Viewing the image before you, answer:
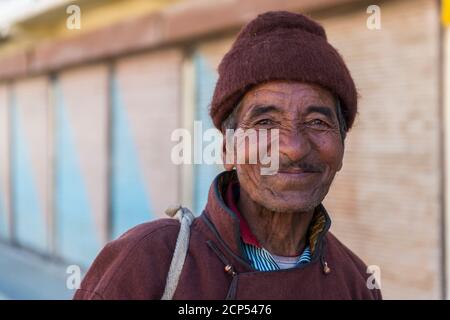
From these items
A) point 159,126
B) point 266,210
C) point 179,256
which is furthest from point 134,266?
point 159,126

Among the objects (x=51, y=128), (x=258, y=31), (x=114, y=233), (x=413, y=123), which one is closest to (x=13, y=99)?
(x=51, y=128)

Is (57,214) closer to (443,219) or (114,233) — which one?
(114,233)

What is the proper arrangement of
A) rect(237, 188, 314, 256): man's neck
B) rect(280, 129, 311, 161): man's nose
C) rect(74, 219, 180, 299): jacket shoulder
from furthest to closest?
rect(237, 188, 314, 256): man's neck, rect(280, 129, 311, 161): man's nose, rect(74, 219, 180, 299): jacket shoulder

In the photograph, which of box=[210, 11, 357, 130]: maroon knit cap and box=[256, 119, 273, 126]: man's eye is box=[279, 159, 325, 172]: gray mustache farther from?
box=[210, 11, 357, 130]: maroon knit cap

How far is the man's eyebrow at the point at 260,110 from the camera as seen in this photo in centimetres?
167

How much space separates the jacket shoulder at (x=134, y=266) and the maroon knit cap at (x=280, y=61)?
0.47 meters

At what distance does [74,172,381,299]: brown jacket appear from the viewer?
1.47 m

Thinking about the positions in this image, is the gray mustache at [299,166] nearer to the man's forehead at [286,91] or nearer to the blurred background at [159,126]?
the man's forehead at [286,91]

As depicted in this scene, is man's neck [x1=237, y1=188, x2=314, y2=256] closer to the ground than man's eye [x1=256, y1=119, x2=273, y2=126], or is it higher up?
closer to the ground

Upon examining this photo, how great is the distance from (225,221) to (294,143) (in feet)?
0.97

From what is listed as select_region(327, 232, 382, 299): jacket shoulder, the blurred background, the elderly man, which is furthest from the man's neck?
the blurred background

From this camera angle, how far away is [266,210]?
5.73ft

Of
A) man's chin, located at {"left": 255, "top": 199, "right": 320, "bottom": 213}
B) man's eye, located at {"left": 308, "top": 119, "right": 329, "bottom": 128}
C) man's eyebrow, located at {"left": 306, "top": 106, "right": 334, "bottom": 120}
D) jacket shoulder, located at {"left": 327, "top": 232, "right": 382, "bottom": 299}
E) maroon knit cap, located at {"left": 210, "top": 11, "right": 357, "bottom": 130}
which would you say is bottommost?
jacket shoulder, located at {"left": 327, "top": 232, "right": 382, "bottom": 299}

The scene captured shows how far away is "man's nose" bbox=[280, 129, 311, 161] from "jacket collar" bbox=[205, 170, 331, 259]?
0.77ft
